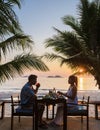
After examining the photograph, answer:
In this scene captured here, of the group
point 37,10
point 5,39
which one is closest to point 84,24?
point 37,10

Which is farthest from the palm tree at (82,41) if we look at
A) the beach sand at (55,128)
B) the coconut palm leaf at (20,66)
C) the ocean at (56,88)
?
the coconut palm leaf at (20,66)

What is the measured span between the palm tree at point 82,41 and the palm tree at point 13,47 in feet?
23.1

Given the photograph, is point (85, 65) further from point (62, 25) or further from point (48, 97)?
point (48, 97)

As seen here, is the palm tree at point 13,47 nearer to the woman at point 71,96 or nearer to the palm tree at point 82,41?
the woman at point 71,96

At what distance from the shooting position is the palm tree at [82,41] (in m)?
16.1

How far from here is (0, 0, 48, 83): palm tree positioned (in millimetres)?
8086

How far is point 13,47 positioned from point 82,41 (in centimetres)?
858

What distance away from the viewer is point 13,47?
8727 millimetres

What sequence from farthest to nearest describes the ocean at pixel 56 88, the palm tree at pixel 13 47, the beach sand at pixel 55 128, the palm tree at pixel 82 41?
the ocean at pixel 56 88, the palm tree at pixel 82 41, the beach sand at pixel 55 128, the palm tree at pixel 13 47

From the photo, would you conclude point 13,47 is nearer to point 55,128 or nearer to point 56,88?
point 55,128

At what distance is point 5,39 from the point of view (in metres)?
8.64

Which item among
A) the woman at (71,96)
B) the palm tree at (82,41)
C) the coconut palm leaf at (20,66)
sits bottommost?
the woman at (71,96)

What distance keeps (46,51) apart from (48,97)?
28.1 feet

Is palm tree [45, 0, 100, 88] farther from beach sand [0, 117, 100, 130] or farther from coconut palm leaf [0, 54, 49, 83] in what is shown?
coconut palm leaf [0, 54, 49, 83]
